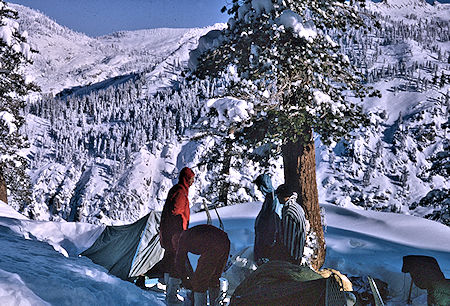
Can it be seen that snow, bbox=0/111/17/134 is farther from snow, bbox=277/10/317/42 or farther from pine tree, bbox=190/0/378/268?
snow, bbox=277/10/317/42

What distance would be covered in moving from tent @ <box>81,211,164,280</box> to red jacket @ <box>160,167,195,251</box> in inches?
94.2

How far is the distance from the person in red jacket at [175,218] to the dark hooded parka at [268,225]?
3.89 ft

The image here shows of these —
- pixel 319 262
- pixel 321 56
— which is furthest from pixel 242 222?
pixel 321 56

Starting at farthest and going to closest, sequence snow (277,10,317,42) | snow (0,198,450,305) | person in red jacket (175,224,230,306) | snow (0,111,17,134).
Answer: snow (0,111,17,134) → snow (277,10,317,42) → person in red jacket (175,224,230,306) → snow (0,198,450,305)

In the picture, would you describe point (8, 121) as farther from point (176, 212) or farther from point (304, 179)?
point (304, 179)

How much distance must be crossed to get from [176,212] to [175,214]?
0.15 feet

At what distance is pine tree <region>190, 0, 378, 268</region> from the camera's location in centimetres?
688

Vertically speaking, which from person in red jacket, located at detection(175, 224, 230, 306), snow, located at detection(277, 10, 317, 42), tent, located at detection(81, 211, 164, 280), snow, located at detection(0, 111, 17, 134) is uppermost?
snow, located at detection(277, 10, 317, 42)

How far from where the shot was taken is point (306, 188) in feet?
25.9

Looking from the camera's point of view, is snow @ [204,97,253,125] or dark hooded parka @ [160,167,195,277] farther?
snow @ [204,97,253,125]

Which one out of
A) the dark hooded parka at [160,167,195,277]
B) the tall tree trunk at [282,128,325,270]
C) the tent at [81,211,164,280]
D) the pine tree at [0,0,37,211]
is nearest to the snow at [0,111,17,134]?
the pine tree at [0,0,37,211]

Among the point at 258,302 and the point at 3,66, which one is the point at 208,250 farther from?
the point at 3,66

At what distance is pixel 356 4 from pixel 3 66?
11.5 m

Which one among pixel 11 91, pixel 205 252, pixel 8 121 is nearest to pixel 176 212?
pixel 205 252
